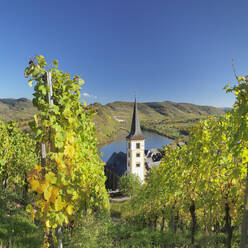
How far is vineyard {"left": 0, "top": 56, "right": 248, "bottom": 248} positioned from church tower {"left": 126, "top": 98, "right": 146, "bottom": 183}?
62.1 ft

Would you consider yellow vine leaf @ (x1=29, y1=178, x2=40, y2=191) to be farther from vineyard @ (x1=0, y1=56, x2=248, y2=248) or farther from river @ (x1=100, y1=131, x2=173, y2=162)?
river @ (x1=100, y1=131, x2=173, y2=162)

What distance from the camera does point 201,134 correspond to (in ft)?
18.1

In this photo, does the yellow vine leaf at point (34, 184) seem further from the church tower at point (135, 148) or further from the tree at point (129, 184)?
the tree at point (129, 184)

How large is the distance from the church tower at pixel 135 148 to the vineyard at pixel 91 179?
62.1 ft

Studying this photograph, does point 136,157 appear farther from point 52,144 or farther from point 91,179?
point 52,144

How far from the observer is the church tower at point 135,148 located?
30266 mm

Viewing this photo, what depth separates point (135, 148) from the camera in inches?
1209

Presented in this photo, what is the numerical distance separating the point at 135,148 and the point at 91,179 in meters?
25.8

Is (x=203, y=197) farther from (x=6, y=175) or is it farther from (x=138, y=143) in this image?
(x=138, y=143)

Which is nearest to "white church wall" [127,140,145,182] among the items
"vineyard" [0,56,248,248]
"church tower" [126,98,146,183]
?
"church tower" [126,98,146,183]

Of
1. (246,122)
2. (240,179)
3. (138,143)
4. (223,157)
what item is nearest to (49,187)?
(246,122)

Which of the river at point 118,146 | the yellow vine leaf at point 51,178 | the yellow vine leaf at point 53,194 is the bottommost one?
the river at point 118,146

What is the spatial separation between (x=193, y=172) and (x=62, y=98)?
5398 mm

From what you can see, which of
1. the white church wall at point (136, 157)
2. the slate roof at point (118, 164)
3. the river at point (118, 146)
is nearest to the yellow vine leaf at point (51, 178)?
the white church wall at point (136, 157)
